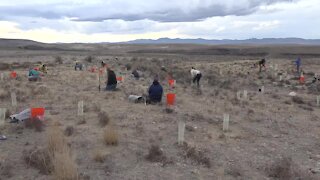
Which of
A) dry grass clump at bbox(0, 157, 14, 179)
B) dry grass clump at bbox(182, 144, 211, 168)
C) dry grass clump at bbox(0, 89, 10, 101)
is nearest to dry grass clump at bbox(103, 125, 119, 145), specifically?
dry grass clump at bbox(182, 144, 211, 168)

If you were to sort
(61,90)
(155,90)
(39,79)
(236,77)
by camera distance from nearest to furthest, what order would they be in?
(155,90), (61,90), (39,79), (236,77)

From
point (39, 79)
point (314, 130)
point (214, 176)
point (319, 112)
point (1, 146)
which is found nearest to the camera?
point (214, 176)

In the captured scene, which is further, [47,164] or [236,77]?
[236,77]

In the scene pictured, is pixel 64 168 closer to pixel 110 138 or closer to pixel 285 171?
pixel 110 138

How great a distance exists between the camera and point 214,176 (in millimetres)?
10016

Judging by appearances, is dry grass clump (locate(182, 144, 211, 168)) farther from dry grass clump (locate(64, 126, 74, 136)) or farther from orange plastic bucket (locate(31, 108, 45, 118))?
orange plastic bucket (locate(31, 108, 45, 118))

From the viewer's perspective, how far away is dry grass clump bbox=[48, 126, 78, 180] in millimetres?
8991

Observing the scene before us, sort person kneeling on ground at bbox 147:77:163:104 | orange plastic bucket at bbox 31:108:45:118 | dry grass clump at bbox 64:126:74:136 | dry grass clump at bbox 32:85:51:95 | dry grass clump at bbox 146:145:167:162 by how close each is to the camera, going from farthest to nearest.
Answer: dry grass clump at bbox 32:85:51:95, person kneeling on ground at bbox 147:77:163:104, orange plastic bucket at bbox 31:108:45:118, dry grass clump at bbox 64:126:74:136, dry grass clump at bbox 146:145:167:162

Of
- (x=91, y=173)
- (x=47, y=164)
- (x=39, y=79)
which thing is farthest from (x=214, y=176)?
(x=39, y=79)

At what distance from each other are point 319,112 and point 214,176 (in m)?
11.5

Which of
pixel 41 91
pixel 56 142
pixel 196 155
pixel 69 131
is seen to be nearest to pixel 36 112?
pixel 69 131

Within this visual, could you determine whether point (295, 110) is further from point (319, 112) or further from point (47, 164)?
point (47, 164)

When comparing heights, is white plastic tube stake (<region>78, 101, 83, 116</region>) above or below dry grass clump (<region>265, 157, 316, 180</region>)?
above

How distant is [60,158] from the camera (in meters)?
9.62
